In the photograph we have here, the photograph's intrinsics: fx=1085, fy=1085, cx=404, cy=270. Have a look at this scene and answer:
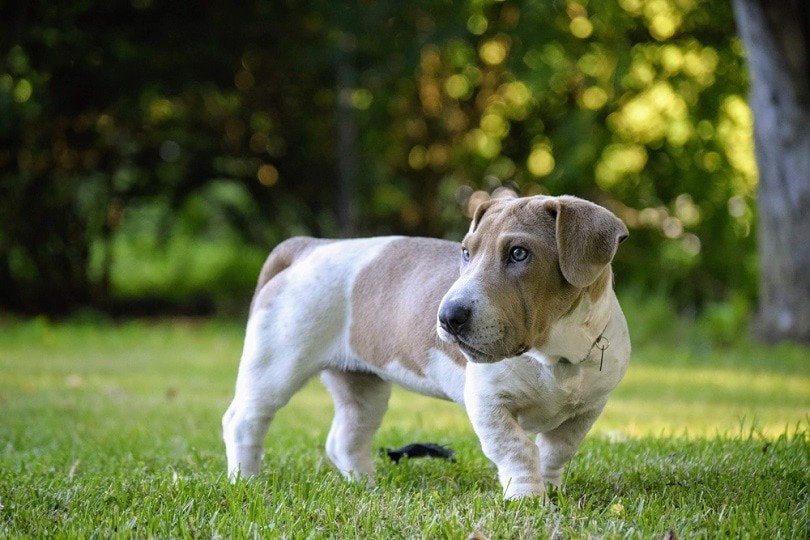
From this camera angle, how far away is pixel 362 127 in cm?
1292

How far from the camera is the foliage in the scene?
38.1 feet

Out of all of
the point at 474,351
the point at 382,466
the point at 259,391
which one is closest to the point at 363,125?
the point at 382,466

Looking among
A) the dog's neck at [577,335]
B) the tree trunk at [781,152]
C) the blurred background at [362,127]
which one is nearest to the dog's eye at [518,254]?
the dog's neck at [577,335]

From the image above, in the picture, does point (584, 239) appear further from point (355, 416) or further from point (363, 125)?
point (363, 125)

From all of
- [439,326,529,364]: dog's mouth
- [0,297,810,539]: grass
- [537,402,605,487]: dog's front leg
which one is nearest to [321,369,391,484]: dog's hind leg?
[0,297,810,539]: grass

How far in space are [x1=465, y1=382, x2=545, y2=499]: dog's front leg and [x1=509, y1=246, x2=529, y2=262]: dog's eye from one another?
546 millimetres

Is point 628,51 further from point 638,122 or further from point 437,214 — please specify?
point 437,214

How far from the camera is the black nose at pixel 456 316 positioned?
351 centimetres

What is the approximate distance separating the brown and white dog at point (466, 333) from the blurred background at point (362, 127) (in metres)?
6.90

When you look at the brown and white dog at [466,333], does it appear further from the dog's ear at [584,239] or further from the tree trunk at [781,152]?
the tree trunk at [781,152]

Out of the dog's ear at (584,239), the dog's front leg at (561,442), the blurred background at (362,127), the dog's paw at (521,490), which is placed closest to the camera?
the dog's ear at (584,239)

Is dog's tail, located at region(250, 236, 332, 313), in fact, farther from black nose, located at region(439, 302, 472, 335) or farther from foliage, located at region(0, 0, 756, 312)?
foliage, located at region(0, 0, 756, 312)

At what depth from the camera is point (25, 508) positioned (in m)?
3.77

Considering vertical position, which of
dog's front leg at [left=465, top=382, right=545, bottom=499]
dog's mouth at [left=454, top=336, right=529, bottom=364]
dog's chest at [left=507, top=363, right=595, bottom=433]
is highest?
dog's mouth at [left=454, top=336, right=529, bottom=364]
